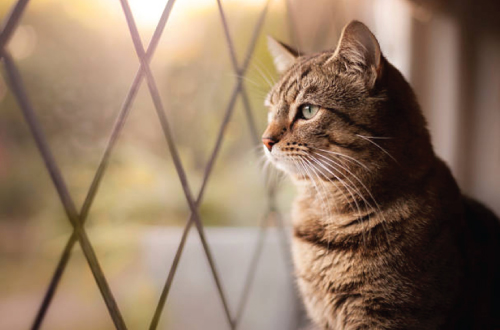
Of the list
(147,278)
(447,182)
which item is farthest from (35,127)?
(447,182)

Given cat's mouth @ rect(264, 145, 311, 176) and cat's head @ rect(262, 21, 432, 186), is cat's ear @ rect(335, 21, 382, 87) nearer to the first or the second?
cat's head @ rect(262, 21, 432, 186)

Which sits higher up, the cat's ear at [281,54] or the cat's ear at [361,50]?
the cat's ear at [281,54]

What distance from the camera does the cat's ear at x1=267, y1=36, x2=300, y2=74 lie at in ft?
3.30

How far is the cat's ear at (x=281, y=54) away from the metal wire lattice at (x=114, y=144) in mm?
58

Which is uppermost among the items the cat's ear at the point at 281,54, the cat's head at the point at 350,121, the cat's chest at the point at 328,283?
the cat's ear at the point at 281,54

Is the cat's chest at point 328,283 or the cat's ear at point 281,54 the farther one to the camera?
the cat's ear at point 281,54

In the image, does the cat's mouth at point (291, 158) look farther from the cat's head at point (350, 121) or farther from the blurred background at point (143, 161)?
the blurred background at point (143, 161)

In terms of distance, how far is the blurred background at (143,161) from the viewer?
1.69 feet

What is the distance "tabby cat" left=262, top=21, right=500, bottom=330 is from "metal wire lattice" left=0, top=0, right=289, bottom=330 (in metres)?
0.18

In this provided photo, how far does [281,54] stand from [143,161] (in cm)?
49

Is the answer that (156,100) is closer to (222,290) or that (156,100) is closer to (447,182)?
(222,290)

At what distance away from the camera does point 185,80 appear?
0.85 metres

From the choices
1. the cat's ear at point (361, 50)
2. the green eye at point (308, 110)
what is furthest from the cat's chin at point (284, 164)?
the cat's ear at point (361, 50)

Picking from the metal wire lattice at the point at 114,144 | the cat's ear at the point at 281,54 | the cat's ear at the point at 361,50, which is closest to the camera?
the metal wire lattice at the point at 114,144
